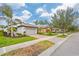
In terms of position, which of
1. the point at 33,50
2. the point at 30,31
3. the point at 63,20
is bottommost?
the point at 33,50

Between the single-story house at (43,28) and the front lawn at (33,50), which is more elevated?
the single-story house at (43,28)

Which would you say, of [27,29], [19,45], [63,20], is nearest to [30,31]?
[27,29]

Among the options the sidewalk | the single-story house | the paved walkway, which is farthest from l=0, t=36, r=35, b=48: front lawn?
the paved walkway

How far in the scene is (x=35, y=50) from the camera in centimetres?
176

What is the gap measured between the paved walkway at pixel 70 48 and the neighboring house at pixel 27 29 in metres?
0.29

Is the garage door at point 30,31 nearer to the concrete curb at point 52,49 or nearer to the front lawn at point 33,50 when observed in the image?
the front lawn at point 33,50

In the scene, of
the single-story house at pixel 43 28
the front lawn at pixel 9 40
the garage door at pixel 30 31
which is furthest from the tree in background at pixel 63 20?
the front lawn at pixel 9 40

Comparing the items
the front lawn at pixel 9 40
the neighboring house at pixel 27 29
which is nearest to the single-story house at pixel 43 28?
the neighboring house at pixel 27 29

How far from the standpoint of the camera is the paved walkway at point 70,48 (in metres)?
1.72

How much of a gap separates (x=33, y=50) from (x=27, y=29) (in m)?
Result: 0.21

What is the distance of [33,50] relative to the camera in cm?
176

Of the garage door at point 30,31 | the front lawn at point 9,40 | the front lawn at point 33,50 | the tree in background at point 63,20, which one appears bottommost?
the front lawn at point 33,50

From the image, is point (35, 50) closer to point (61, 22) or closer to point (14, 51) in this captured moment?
point (14, 51)

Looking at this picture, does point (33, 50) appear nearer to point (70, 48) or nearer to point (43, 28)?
point (43, 28)
